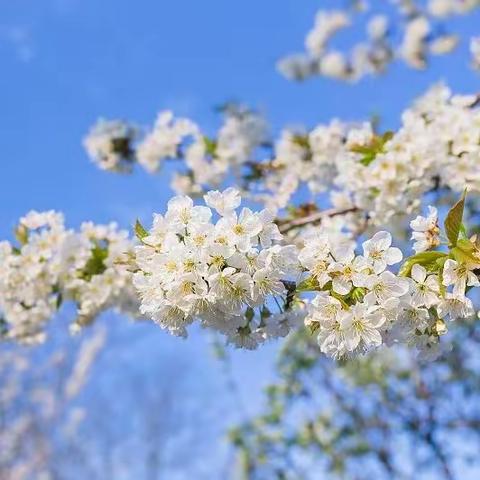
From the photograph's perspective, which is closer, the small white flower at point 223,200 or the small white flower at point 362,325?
the small white flower at point 362,325

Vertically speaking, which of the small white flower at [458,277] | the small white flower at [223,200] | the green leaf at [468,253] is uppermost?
the small white flower at [223,200]

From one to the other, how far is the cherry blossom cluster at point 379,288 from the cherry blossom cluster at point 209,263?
8cm

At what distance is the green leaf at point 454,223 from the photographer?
1521 millimetres

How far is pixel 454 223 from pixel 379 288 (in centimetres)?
21

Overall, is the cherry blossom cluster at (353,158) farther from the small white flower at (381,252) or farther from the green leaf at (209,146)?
the small white flower at (381,252)

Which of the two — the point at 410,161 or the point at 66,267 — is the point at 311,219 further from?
the point at 66,267

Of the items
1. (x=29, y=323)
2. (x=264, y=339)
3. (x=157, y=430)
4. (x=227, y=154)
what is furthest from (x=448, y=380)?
(x=157, y=430)

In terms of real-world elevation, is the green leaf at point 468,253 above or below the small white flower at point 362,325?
above

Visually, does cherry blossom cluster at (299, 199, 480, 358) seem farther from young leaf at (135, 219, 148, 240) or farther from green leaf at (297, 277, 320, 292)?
young leaf at (135, 219, 148, 240)

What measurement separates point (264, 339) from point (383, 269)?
0.46 m

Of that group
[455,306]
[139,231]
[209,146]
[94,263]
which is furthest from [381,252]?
[209,146]

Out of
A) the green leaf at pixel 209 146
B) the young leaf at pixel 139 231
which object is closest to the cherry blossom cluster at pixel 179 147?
the green leaf at pixel 209 146

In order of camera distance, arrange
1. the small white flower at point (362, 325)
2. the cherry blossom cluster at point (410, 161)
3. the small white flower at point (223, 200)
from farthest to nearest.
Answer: the cherry blossom cluster at point (410, 161)
the small white flower at point (223, 200)
the small white flower at point (362, 325)

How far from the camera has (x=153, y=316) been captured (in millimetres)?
1594
